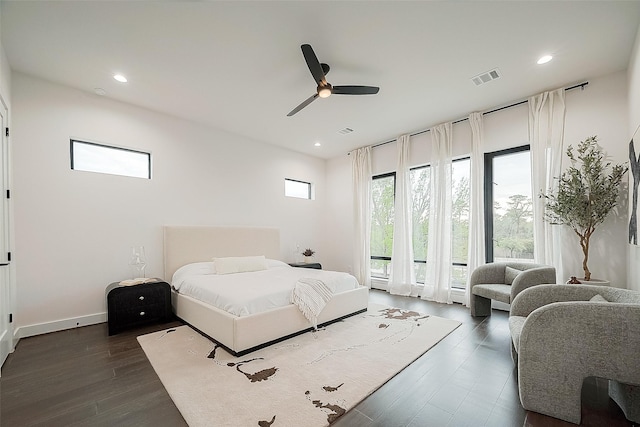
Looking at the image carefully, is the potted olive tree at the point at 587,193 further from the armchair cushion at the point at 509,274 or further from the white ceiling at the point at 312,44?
the white ceiling at the point at 312,44

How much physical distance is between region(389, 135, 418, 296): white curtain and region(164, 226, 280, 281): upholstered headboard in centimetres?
245

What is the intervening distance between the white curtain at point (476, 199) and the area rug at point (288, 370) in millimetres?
1339

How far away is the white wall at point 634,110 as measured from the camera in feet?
8.92

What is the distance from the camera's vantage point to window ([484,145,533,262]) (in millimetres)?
4161

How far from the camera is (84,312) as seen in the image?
143 inches

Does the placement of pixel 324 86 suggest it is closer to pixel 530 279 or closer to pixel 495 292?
pixel 530 279

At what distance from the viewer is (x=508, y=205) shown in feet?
14.3

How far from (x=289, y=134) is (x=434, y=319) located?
4.10 metres

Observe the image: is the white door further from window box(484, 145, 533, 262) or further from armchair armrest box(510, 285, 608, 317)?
window box(484, 145, 533, 262)

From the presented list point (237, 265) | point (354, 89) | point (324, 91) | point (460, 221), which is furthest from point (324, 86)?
point (460, 221)

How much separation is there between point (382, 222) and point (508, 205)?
239 centimetres

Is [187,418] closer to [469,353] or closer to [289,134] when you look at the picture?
[469,353]

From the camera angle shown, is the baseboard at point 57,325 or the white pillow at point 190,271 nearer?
the baseboard at point 57,325

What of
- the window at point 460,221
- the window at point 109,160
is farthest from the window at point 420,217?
the window at point 109,160
